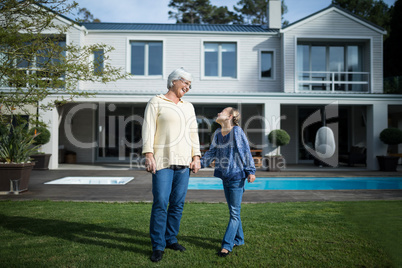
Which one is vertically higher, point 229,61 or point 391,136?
point 229,61

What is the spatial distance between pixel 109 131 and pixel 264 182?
8449mm

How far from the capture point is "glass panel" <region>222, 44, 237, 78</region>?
12.9m

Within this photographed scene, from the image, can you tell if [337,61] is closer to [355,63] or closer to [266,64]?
[355,63]

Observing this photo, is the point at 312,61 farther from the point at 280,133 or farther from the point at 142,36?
the point at 142,36

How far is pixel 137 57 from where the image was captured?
502 inches

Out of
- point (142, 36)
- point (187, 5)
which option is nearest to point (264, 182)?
point (142, 36)

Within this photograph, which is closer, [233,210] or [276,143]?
[233,210]

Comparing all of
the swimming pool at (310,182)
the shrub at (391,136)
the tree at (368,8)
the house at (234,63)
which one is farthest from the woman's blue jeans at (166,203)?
the tree at (368,8)

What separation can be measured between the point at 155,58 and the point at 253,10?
71.6ft

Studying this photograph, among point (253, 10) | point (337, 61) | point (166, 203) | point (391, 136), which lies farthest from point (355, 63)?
point (253, 10)

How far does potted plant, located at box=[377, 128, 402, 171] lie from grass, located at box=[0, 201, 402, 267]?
7.17 metres

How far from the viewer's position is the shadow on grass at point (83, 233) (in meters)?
3.23

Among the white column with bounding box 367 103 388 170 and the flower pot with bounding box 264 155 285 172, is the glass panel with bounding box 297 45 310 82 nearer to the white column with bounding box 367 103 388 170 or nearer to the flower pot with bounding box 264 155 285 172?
the white column with bounding box 367 103 388 170

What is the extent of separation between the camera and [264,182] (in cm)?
872
